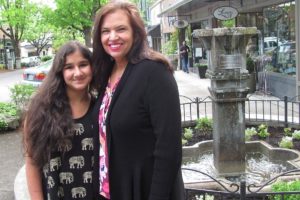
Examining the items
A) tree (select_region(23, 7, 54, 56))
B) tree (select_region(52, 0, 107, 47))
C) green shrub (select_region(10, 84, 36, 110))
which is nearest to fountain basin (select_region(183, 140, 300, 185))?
green shrub (select_region(10, 84, 36, 110))

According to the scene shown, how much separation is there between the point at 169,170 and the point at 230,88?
3573mm

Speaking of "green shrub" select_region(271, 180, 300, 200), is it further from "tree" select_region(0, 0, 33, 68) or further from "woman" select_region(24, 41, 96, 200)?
"tree" select_region(0, 0, 33, 68)

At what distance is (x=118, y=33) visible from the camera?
237 centimetres

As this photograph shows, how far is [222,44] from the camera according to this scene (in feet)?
18.4

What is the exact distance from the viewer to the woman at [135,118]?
2.22 meters

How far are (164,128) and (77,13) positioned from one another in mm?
20082

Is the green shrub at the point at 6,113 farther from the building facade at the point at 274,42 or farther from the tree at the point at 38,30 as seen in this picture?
the tree at the point at 38,30

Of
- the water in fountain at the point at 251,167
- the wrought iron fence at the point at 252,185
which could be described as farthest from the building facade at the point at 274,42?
the water in fountain at the point at 251,167

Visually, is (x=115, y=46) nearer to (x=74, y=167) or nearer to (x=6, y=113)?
(x=74, y=167)

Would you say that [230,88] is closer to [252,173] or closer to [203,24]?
[252,173]

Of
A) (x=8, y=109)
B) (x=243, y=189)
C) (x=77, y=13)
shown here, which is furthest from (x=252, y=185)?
(x=77, y=13)

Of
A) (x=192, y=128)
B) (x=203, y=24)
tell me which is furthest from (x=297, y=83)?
(x=203, y=24)

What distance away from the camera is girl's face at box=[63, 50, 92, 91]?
105 inches

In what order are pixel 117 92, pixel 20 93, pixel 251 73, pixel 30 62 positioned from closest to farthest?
pixel 117 92, pixel 20 93, pixel 251 73, pixel 30 62
